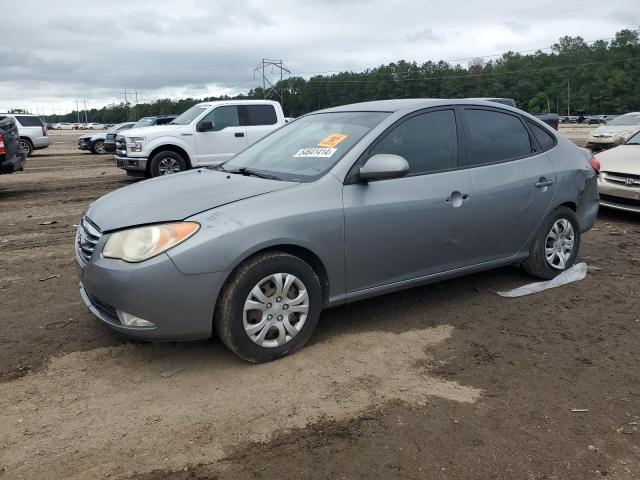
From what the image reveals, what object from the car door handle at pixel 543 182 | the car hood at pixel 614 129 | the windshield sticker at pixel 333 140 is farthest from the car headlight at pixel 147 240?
the car hood at pixel 614 129

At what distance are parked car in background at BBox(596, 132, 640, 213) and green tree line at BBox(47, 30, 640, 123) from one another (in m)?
79.4

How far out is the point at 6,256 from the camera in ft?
20.8

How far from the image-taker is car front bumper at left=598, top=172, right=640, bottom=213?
7.82 meters

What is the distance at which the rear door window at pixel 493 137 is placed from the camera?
456 cm

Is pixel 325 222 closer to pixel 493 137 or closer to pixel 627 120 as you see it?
pixel 493 137

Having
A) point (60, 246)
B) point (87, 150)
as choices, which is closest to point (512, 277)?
point (60, 246)

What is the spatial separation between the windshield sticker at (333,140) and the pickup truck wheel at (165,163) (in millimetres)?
8628

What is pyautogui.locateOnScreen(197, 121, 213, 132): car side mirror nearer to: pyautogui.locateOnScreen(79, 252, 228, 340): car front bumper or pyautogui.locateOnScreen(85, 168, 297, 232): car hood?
pyautogui.locateOnScreen(85, 168, 297, 232): car hood

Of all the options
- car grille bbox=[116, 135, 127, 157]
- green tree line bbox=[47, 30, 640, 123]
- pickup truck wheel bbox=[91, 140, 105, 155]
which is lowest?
car grille bbox=[116, 135, 127, 157]

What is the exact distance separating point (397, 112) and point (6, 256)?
15.9 ft

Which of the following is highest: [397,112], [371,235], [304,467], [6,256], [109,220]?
[397,112]

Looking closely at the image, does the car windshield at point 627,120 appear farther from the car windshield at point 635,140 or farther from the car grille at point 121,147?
the car grille at point 121,147

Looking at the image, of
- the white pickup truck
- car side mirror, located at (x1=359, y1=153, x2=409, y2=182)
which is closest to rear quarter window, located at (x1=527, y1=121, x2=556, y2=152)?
car side mirror, located at (x1=359, y1=153, x2=409, y2=182)

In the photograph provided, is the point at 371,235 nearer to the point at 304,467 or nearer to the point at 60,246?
the point at 304,467
